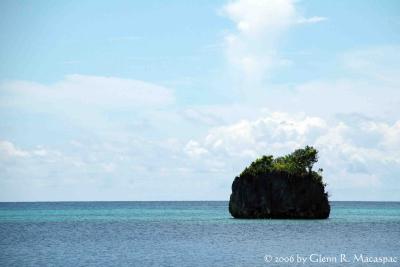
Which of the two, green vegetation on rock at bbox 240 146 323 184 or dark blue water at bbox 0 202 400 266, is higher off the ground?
green vegetation on rock at bbox 240 146 323 184

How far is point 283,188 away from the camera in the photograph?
104 m

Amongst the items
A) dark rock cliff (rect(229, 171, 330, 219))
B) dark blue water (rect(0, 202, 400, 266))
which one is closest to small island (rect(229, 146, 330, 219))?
dark rock cliff (rect(229, 171, 330, 219))

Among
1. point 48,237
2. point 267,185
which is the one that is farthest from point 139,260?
point 267,185

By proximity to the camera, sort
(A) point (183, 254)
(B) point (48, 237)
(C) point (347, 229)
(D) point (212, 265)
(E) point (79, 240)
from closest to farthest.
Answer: (D) point (212, 265)
(A) point (183, 254)
(E) point (79, 240)
(B) point (48, 237)
(C) point (347, 229)

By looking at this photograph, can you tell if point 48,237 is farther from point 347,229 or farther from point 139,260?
point 347,229

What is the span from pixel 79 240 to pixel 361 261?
33.9 metres

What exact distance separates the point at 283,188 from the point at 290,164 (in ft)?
14.5

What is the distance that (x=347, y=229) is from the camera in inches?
3438

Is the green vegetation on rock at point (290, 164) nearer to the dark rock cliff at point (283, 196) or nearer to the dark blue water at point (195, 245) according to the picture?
the dark rock cliff at point (283, 196)

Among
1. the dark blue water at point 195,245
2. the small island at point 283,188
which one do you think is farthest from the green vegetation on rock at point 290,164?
the dark blue water at point 195,245

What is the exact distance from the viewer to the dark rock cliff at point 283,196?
103438 mm

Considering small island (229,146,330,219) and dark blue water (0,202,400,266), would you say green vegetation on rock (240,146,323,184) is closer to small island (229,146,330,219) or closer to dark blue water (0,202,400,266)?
small island (229,146,330,219)

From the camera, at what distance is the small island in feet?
340

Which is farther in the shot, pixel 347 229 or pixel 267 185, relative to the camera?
pixel 267 185
